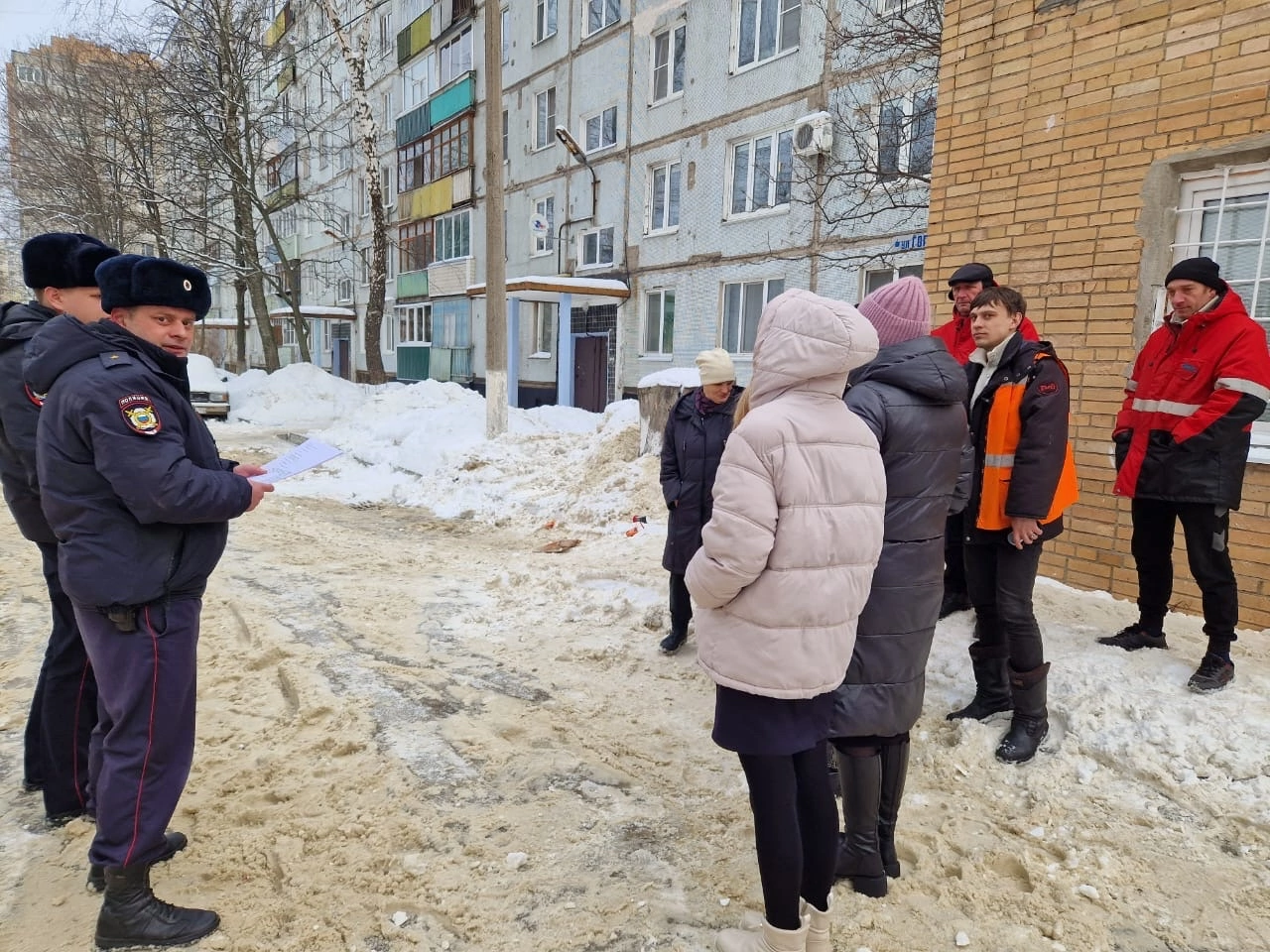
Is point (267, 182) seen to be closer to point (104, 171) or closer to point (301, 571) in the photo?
point (104, 171)

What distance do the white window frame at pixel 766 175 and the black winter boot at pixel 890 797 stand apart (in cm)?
1316

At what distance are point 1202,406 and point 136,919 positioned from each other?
4386 millimetres

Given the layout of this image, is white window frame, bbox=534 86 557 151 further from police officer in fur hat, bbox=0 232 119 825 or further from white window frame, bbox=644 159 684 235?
police officer in fur hat, bbox=0 232 119 825

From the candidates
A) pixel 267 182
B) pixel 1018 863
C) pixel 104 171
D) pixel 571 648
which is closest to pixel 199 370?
pixel 104 171

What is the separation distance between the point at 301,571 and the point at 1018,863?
553 cm

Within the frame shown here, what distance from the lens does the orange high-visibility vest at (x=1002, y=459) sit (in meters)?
3.23

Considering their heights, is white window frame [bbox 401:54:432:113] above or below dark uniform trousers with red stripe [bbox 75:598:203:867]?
above

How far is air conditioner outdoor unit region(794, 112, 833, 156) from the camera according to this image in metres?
13.0

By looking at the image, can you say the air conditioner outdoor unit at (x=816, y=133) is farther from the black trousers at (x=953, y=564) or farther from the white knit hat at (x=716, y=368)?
the black trousers at (x=953, y=564)


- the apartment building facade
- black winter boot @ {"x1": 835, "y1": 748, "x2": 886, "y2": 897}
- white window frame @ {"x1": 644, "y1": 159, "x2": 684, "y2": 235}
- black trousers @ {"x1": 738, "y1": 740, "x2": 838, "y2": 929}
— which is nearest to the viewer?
black trousers @ {"x1": 738, "y1": 740, "x2": 838, "y2": 929}

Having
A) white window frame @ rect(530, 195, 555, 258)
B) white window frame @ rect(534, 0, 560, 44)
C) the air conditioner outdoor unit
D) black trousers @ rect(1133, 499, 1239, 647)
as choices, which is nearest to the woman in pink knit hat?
black trousers @ rect(1133, 499, 1239, 647)

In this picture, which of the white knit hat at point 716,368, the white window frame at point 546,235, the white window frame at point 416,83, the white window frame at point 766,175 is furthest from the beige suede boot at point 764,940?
the white window frame at point 416,83

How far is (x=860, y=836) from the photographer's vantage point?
254 cm

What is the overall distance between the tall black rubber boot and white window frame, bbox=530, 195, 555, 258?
1910 centimetres
